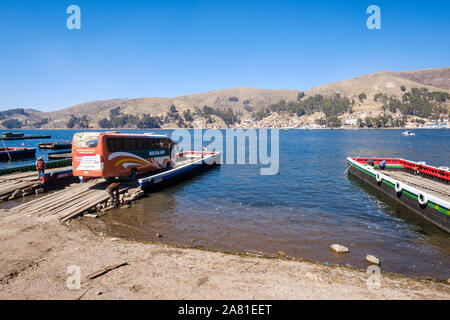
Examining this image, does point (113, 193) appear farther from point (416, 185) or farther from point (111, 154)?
point (416, 185)

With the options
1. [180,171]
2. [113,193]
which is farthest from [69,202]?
[180,171]

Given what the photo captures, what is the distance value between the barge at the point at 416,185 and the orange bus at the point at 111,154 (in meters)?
20.0

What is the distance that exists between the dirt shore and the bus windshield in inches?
295

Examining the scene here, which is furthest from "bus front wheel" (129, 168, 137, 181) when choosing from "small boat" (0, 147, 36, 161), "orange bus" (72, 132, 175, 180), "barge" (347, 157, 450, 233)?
"small boat" (0, 147, 36, 161)

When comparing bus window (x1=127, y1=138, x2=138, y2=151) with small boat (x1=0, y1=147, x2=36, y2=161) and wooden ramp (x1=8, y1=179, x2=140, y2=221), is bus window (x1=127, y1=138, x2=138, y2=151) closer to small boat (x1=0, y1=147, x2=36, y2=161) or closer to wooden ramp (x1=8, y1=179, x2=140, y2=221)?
wooden ramp (x1=8, y1=179, x2=140, y2=221)

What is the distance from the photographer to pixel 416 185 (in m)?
20.6

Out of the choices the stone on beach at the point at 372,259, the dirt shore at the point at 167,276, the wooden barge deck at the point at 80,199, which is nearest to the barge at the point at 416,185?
the stone on beach at the point at 372,259

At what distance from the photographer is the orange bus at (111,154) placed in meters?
17.7

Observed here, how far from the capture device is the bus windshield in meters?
17.6

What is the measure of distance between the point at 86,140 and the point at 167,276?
42.9ft

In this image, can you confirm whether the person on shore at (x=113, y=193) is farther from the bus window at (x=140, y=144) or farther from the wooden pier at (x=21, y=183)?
the wooden pier at (x=21, y=183)

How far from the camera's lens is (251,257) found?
10.5m
